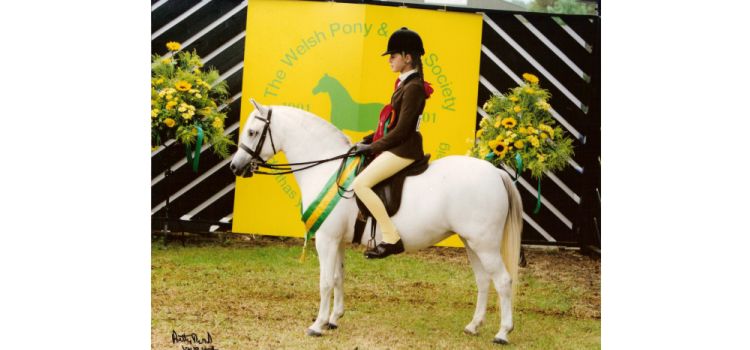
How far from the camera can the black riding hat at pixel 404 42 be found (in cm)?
544

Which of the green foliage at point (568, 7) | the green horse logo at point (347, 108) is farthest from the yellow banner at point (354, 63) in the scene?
the green foliage at point (568, 7)

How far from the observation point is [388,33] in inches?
223

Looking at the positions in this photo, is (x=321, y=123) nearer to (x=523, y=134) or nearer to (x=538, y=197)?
(x=523, y=134)

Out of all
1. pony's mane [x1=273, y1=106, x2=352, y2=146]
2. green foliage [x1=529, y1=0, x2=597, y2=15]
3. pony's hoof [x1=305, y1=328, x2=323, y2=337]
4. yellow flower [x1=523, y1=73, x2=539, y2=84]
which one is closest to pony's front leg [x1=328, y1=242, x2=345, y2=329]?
pony's hoof [x1=305, y1=328, x2=323, y2=337]

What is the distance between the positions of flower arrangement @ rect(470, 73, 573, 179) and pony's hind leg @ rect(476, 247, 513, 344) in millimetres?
692

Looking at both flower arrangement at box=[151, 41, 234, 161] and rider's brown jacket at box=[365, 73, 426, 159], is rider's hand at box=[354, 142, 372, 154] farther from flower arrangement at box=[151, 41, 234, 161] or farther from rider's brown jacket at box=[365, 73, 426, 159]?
flower arrangement at box=[151, 41, 234, 161]

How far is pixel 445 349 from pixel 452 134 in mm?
1428

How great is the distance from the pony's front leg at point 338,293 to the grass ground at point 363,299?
2.4 inches

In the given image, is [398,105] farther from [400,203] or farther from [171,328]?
[171,328]

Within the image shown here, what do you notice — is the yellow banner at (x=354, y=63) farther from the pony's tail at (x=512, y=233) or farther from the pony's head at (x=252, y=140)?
the pony's tail at (x=512, y=233)

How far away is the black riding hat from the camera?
5438 mm

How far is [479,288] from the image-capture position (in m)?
5.66

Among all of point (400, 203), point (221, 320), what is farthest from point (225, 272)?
point (400, 203)

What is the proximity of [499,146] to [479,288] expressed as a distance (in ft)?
3.11
